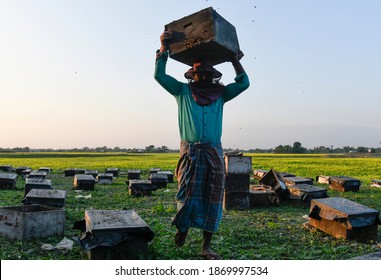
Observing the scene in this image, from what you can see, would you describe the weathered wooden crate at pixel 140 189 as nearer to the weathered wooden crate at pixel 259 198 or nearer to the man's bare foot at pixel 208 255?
the weathered wooden crate at pixel 259 198

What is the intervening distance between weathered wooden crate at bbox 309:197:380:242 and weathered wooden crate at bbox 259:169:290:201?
12.3 ft

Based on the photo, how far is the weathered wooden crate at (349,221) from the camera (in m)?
5.68

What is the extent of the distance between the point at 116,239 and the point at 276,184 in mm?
6976

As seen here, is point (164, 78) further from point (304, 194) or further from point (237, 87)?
point (304, 194)

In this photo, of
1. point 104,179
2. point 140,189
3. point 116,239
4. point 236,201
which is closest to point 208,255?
point 116,239

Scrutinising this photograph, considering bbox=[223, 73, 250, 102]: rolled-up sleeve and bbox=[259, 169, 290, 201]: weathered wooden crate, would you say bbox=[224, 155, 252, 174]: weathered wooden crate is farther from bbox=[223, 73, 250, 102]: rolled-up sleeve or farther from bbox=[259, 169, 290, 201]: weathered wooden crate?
bbox=[223, 73, 250, 102]: rolled-up sleeve

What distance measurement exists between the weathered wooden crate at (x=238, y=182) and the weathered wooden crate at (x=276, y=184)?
1367 millimetres

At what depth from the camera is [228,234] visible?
5.99m

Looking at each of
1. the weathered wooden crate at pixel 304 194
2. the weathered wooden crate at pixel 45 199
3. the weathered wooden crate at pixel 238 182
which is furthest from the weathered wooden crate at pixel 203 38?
the weathered wooden crate at pixel 304 194

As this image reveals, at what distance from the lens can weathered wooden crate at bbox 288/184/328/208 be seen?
370 inches

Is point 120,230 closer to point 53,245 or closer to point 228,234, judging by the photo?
point 53,245

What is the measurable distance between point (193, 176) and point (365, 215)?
3.24 m
